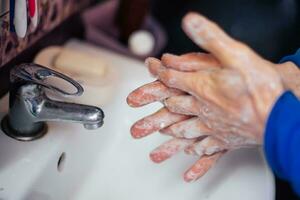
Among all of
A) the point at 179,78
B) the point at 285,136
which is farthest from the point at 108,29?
the point at 285,136

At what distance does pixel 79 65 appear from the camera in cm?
74

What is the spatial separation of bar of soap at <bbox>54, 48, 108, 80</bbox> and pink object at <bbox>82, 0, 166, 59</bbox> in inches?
6.8

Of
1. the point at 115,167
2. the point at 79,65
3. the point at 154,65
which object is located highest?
the point at 154,65

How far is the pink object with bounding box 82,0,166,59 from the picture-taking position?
92 centimetres

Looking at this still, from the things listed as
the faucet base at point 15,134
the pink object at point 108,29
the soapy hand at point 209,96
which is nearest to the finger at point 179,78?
the soapy hand at point 209,96

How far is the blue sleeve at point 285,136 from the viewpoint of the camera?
477mm

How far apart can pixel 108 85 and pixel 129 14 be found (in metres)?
0.23

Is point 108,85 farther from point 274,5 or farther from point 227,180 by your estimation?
point 274,5

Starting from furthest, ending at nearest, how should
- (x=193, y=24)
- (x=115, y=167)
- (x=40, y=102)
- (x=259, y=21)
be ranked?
(x=259, y=21)
(x=115, y=167)
(x=40, y=102)
(x=193, y=24)

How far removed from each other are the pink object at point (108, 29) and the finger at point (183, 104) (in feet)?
1.23

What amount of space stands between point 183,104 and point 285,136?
0.47 feet

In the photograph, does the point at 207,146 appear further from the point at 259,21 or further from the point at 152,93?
the point at 259,21

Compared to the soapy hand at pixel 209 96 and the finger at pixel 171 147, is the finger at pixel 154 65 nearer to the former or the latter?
the soapy hand at pixel 209 96

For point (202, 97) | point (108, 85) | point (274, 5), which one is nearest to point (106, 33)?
point (108, 85)
